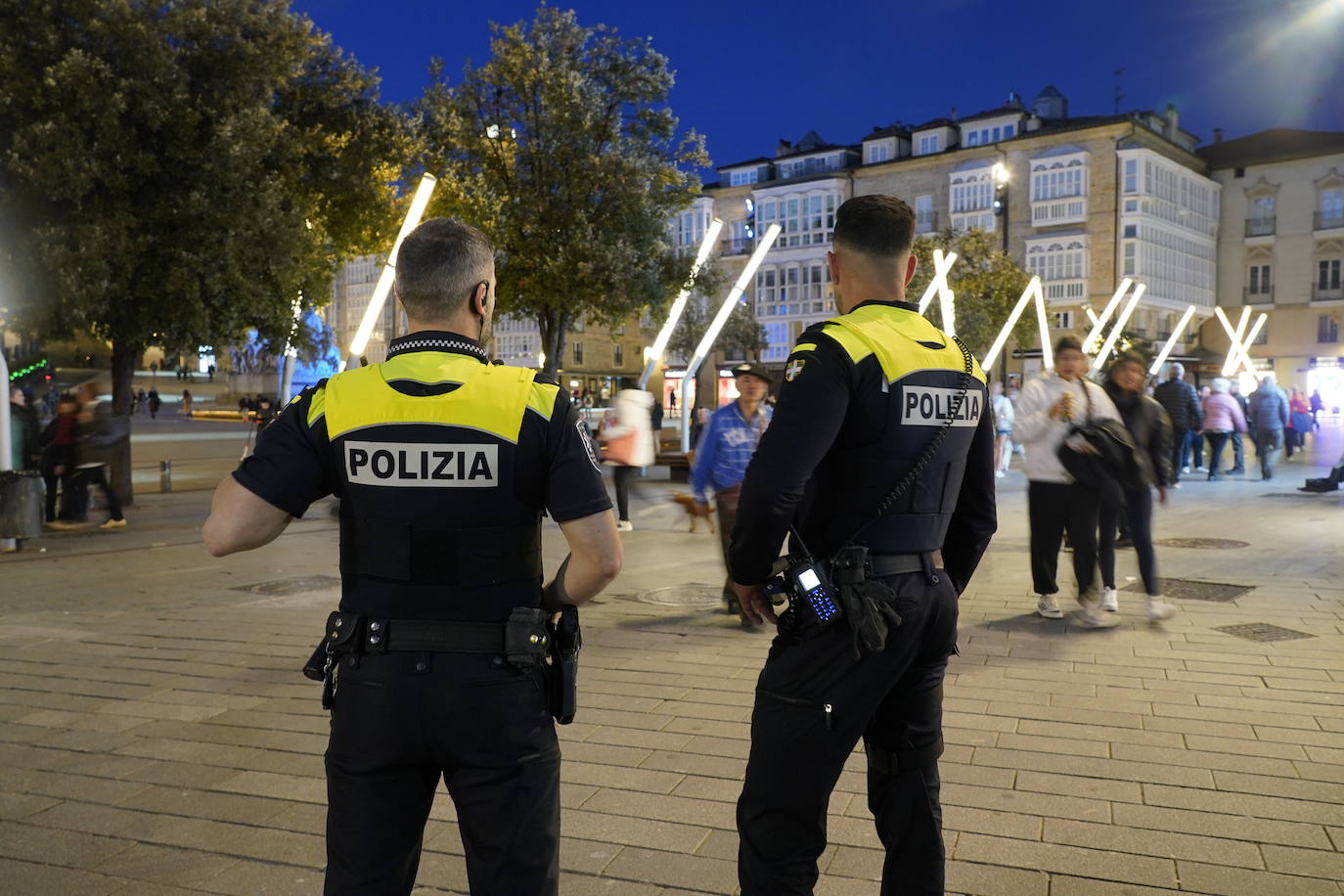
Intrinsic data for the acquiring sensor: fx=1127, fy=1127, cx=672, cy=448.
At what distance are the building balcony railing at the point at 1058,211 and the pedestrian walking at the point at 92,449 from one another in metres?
50.7

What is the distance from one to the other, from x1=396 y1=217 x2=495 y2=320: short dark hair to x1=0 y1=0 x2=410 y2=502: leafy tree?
12.8 metres

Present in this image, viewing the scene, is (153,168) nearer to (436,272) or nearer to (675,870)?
(675,870)

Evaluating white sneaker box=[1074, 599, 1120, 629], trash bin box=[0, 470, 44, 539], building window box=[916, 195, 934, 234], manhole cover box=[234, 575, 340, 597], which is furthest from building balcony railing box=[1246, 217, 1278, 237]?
trash bin box=[0, 470, 44, 539]

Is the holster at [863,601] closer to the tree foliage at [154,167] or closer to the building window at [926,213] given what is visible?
the tree foliage at [154,167]

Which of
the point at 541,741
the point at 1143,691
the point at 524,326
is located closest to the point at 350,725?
the point at 541,741

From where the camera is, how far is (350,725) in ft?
8.07

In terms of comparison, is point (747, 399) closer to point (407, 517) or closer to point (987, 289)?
point (407, 517)

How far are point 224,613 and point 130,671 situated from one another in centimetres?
188

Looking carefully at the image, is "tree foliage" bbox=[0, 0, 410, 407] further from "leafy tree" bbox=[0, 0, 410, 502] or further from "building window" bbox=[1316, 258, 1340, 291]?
"building window" bbox=[1316, 258, 1340, 291]

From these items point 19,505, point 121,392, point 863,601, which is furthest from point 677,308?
point 863,601

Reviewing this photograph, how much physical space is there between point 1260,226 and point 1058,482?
2349 inches

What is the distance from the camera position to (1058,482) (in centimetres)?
797

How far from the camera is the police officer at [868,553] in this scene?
2770mm

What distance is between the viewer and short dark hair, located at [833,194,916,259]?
3.05m
